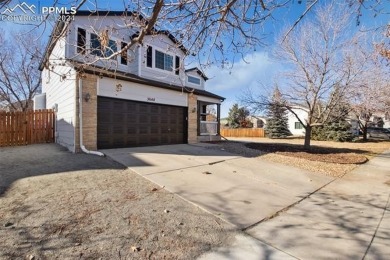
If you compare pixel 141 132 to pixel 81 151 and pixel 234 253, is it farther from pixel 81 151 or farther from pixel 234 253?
pixel 234 253

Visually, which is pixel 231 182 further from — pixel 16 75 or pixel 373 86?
pixel 16 75

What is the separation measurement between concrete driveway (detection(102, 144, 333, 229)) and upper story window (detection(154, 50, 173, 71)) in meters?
7.30

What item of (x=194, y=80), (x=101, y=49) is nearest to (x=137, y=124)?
(x=101, y=49)

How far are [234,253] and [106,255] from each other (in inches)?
60.0

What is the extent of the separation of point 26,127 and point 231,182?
416 inches

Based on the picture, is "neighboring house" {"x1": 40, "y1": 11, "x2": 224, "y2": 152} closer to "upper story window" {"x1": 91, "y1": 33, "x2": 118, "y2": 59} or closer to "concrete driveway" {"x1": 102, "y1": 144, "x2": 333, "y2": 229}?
"upper story window" {"x1": 91, "y1": 33, "x2": 118, "y2": 59}

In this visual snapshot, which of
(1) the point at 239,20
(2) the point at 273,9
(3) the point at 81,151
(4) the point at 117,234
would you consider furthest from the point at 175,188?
(3) the point at 81,151

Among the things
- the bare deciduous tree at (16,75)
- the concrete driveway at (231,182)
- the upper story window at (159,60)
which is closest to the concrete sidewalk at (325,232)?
the concrete driveway at (231,182)

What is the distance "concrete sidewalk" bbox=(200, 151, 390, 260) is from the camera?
301 cm

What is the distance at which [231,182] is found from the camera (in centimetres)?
602

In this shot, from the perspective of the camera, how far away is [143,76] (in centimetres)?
1294

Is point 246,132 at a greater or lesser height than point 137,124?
lesser

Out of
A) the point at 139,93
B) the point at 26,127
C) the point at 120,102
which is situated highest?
the point at 139,93

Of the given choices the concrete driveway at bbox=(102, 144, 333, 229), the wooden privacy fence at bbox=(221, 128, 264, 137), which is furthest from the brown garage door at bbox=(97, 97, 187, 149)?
the wooden privacy fence at bbox=(221, 128, 264, 137)
